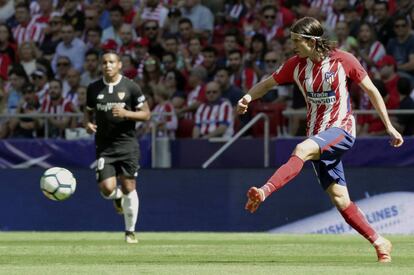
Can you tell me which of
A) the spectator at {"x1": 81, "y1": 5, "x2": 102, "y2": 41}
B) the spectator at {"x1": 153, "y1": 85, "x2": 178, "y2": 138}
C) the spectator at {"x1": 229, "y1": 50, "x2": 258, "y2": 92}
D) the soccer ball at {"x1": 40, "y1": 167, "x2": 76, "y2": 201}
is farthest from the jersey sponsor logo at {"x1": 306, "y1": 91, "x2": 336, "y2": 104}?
the spectator at {"x1": 81, "y1": 5, "x2": 102, "y2": 41}

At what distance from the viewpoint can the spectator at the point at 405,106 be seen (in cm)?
1795

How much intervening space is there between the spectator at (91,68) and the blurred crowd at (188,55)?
0.02m

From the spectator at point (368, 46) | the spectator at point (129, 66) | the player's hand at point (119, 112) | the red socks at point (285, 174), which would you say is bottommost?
the spectator at point (129, 66)

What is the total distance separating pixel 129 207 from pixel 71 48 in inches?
328

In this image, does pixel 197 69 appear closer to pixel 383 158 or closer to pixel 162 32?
pixel 162 32

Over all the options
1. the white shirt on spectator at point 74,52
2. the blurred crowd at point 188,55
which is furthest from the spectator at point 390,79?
the white shirt on spectator at point 74,52

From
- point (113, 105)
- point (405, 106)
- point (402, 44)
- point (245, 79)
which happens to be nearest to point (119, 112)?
point (113, 105)

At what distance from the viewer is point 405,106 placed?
1812cm

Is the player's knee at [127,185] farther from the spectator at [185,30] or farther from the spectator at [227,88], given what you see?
the spectator at [185,30]

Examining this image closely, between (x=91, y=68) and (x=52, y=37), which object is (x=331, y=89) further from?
(x=52, y=37)

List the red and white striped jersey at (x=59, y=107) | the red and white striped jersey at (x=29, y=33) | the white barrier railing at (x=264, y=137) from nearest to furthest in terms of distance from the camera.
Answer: the white barrier railing at (x=264, y=137)
the red and white striped jersey at (x=59, y=107)
the red and white striped jersey at (x=29, y=33)

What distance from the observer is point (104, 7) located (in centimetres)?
2392

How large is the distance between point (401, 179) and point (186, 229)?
3.45 m

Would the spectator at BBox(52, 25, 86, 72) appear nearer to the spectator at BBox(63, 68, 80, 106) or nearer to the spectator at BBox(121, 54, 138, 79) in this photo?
the spectator at BBox(63, 68, 80, 106)
